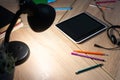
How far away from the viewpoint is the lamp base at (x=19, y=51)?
3.05 ft

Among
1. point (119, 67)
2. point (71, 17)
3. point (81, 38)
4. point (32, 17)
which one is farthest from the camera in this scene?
point (71, 17)

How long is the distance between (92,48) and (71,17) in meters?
0.27

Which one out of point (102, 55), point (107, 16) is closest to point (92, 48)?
point (102, 55)

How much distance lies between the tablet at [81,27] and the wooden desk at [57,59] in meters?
0.03

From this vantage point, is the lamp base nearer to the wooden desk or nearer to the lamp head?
the wooden desk

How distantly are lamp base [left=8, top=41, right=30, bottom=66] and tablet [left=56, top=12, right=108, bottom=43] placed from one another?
0.23 m

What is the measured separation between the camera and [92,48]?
990mm

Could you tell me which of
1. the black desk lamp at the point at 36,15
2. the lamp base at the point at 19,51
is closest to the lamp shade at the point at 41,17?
the black desk lamp at the point at 36,15

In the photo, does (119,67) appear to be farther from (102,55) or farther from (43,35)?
(43,35)

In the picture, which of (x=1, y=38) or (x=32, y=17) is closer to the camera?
(x=32, y=17)

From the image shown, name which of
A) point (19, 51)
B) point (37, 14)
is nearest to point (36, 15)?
point (37, 14)

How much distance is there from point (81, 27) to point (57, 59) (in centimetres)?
25

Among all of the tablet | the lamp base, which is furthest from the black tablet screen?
the lamp base

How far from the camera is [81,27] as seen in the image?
Answer: 3.58 feet
